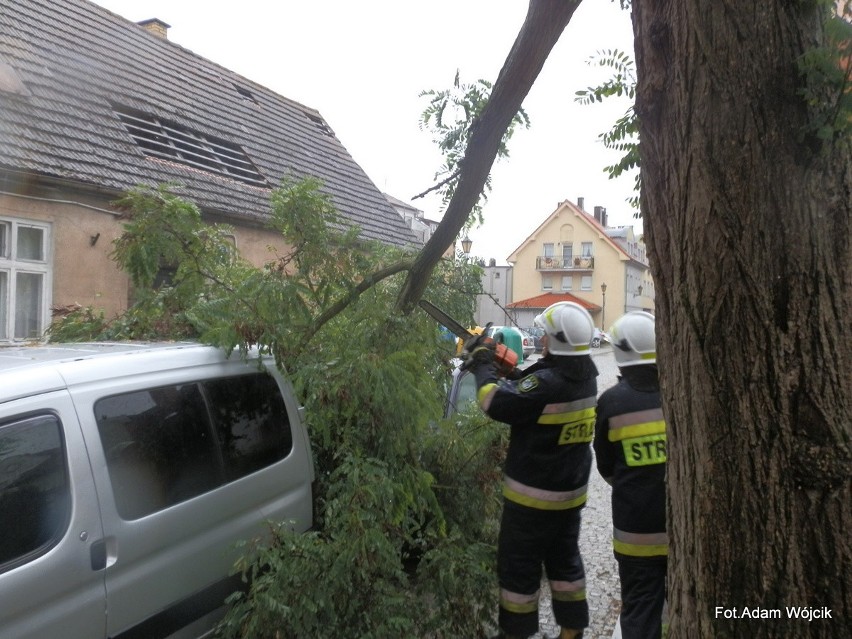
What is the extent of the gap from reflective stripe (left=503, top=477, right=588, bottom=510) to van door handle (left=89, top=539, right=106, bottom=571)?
1.96 m

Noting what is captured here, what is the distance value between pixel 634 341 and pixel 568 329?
0.34 meters

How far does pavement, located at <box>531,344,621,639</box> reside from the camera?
4.32m

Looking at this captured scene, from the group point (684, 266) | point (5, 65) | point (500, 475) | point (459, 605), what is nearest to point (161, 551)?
point (459, 605)

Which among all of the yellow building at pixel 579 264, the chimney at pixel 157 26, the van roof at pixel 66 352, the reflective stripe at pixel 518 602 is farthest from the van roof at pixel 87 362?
the yellow building at pixel 579 264

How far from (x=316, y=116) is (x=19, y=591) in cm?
1668

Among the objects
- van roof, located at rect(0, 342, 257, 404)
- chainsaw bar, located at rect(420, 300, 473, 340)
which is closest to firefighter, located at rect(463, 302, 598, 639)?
chainsaw bar, located at rect(420, 300, 473, 340)

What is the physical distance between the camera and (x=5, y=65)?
30.3 feet

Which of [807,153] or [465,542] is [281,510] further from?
[807,153]

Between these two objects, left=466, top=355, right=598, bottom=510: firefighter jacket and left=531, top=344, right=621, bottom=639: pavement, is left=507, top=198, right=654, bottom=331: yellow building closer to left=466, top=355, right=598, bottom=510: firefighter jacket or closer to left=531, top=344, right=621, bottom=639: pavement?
left=531, top=344, right=621, bottom=639: pavement

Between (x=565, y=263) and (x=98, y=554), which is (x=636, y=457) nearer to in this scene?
(x=98, y=554)

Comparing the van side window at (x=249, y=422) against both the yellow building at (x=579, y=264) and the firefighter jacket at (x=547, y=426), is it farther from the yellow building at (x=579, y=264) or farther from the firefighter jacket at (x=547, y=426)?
the yellow building at (x=579, y=264)

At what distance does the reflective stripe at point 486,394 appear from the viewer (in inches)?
143

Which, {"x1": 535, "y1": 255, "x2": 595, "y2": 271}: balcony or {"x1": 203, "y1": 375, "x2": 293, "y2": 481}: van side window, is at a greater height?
{"x1": 535, "y1": 255, "x2": 595, "y2": 271}: balcony

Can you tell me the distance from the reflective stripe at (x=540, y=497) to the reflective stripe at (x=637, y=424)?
1.49ft
